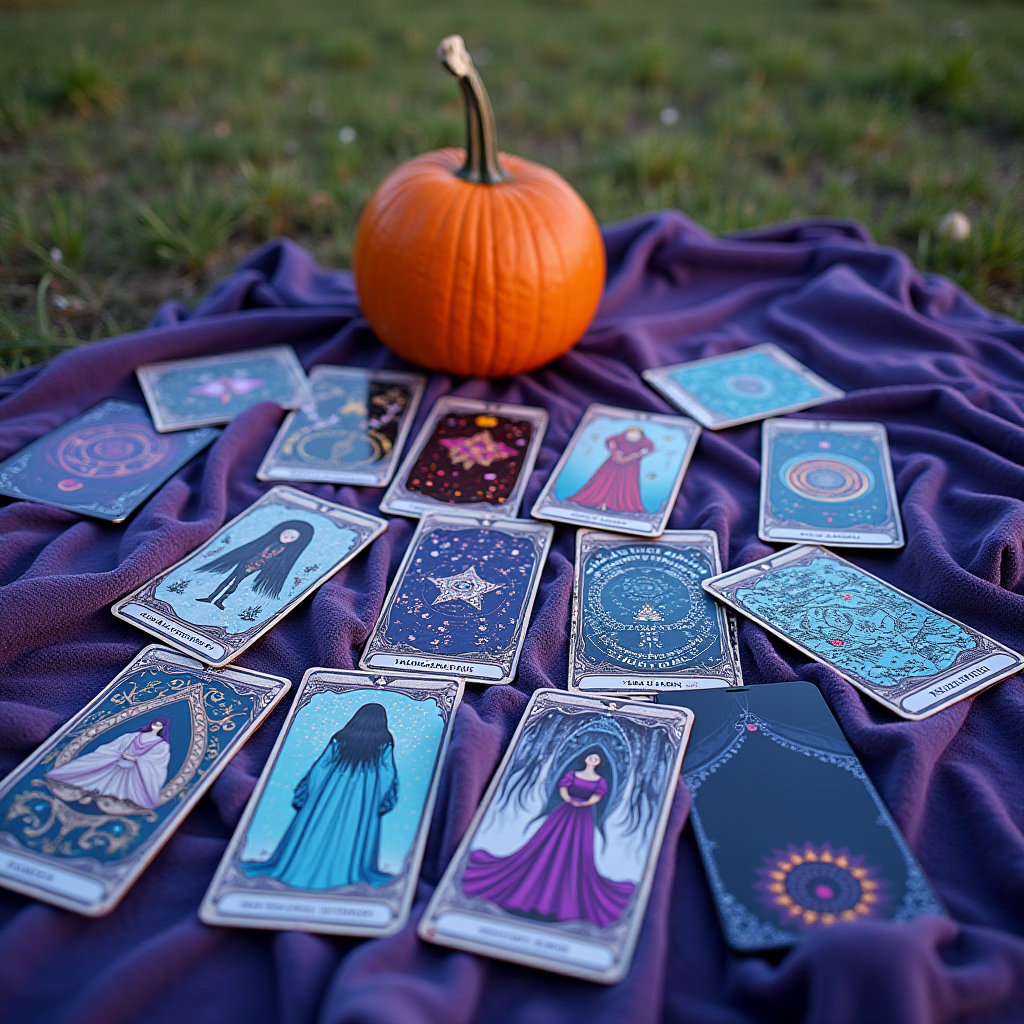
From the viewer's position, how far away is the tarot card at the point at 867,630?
156cm

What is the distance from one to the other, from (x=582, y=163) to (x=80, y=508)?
281cm

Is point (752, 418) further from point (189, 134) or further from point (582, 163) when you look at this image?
point (189, 134)

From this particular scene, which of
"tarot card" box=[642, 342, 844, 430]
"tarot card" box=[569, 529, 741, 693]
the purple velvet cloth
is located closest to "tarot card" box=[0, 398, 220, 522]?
the purple velvet cloth

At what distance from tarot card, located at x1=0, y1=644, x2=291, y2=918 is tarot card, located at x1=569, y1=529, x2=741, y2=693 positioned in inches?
23.2

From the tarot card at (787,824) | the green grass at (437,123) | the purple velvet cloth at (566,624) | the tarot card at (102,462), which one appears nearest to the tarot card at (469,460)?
the purple velvet cloth at (566,624)

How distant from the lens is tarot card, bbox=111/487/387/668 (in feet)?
5.50

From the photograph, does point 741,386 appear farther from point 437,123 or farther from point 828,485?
point 437,123

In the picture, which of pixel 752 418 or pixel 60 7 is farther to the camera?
pixel 60 7

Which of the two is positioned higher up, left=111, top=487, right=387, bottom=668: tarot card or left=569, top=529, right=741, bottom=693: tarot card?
left=111, top=487, right=387, bottom=668: tarot card

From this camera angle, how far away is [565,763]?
1.44 metres

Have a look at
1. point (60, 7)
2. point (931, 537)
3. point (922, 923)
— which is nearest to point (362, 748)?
point (922, 923)

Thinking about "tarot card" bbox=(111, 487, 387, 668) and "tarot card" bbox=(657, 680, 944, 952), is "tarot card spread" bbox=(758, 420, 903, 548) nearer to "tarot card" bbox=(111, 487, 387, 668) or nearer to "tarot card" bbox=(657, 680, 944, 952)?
"tarot card" bbox=(657, 680, 944, 952)

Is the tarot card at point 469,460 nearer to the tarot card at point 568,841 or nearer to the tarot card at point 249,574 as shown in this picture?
the tarot card at point 249,574

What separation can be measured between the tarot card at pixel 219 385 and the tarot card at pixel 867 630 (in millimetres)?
1297
